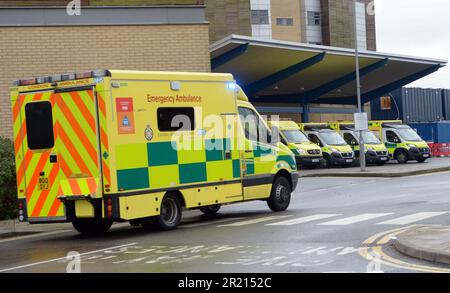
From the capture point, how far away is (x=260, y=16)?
73250 mm

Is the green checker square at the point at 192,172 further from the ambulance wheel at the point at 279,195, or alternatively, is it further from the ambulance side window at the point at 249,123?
the ambulance wheel at the point at 279,195

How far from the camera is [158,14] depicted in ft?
84.9

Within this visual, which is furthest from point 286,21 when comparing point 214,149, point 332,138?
point 214,149

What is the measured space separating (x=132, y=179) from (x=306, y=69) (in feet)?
116

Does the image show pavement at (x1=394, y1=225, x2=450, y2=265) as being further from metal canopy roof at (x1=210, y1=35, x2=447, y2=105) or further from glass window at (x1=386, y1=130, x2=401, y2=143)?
glass window at (x1=386, y1=130, x2=401, y2=143)

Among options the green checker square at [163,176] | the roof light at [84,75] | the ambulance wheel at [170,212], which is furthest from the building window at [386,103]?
the roof light at [84,75]

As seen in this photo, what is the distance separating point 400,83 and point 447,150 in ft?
29.4

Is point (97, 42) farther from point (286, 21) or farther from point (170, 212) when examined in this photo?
point (286, 21)

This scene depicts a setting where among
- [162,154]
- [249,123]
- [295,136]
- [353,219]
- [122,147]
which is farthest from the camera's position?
[295,136]

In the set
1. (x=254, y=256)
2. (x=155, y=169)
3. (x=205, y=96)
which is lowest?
(x=254, y=256)

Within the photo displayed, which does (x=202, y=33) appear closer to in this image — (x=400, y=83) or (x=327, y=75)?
(x=327, y=75)

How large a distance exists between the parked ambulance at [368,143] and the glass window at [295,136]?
Answer: 369cm

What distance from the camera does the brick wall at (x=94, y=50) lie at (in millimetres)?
24828

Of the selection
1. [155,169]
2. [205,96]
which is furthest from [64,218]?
[205,96]
